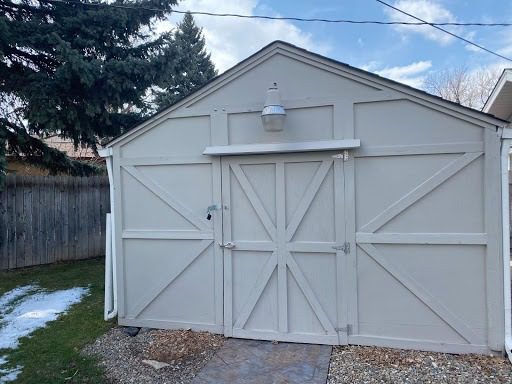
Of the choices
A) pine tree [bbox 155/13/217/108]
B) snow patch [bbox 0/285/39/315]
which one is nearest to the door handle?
snow patch [bbox 0/285/39/315]

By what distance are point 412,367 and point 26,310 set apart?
4965mm

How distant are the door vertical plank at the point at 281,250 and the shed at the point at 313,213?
12mm

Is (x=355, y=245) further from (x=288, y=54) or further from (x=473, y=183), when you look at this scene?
(x=288, y=54)

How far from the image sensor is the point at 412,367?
3469 millimetres

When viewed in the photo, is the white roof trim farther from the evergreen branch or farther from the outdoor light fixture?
the evergreen branch

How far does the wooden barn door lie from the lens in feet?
13.1

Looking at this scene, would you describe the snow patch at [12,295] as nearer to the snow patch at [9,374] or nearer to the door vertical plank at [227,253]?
the snow patch at [9,374]

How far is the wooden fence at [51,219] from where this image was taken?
24.4 feet

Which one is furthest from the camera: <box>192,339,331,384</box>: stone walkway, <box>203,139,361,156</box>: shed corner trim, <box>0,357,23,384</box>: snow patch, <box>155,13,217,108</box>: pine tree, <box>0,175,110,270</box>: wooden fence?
<box>155,13,217,108</box>: pine tree

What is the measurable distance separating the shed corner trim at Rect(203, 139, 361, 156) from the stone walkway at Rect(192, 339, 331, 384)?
6.73 feet

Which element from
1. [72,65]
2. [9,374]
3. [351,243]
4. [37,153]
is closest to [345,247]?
[351,243]

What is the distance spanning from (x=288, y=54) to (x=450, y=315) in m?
3.09

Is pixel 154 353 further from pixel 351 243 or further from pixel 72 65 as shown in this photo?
pixel 72 65

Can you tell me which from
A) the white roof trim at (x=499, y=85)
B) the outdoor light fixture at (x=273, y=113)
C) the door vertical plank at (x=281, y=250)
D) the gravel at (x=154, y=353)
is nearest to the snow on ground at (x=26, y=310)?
the gravel at (x=154, y=353)
